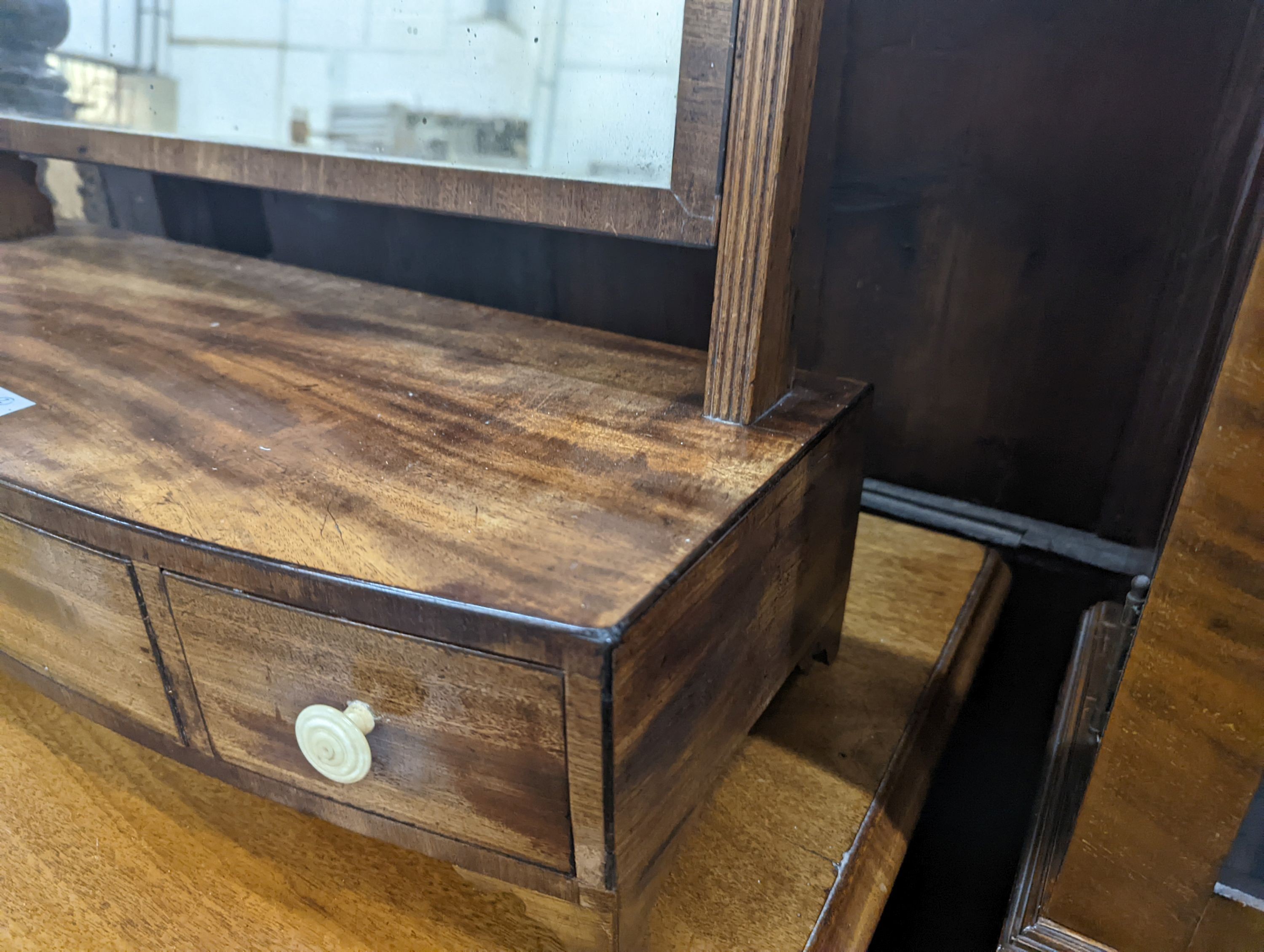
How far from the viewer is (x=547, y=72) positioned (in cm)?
58

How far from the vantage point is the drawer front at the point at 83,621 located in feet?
1.60

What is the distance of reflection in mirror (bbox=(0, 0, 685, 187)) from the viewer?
0.55 metres

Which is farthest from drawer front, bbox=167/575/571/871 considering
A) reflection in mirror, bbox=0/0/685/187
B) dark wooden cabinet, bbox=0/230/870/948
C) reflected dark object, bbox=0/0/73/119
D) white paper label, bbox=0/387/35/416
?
reflected dark object, bbox=0/0/73/119

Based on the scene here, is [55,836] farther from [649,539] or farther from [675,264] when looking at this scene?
[675,264]

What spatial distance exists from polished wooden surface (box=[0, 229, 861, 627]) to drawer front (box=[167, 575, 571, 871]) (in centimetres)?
4

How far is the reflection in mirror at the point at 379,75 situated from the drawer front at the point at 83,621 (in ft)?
1.18

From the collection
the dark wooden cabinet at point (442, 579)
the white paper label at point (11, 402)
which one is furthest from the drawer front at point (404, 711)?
the white paper label at point (11, 402)

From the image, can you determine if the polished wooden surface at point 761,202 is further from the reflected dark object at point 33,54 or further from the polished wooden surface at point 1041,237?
the reflected dark object at point 33,54

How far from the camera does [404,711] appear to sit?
432 millimetres

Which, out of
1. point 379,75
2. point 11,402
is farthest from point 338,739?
point 379,75

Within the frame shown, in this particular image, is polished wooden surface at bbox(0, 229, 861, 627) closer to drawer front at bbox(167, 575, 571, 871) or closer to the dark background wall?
drawer front at bbox(167, 575, 571, 871)

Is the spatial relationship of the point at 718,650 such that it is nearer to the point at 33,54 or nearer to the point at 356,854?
the point at 356,854

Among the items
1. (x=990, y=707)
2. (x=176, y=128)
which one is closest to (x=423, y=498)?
→ (x=176, y=128)

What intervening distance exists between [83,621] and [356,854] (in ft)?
0.79
